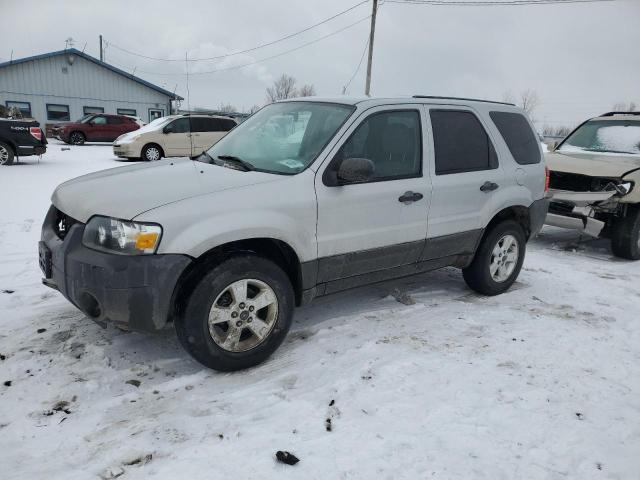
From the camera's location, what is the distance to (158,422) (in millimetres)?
2744

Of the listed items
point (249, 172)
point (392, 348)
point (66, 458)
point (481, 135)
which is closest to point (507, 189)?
point (481, 135)

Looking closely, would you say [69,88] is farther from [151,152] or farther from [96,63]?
[151,152]

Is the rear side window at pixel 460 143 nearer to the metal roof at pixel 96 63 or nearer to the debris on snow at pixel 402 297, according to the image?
the debris on snow at pixel 402 297

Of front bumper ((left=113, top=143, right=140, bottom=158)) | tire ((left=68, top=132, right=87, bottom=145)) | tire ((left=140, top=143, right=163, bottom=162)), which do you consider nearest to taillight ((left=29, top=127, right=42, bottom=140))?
front bumper ((left=113, top=143, right=140, bottom=158))

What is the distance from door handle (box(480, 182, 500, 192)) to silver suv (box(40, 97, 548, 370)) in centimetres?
1

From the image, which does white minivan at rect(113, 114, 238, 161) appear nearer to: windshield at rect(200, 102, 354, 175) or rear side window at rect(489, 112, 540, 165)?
windshield at rect(200, 102, 354, 175)

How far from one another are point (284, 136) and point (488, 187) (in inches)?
76.1

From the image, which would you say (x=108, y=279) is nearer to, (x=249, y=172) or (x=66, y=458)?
(x=66, y=458)

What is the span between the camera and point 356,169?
3318 millimetres

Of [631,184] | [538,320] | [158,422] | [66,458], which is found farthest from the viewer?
[631,184]

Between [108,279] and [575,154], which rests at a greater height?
[575,154]

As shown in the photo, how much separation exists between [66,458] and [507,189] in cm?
405

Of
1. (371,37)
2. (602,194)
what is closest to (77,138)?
(371,37)

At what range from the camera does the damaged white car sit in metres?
6.39
